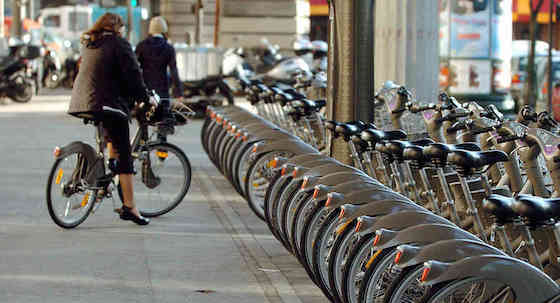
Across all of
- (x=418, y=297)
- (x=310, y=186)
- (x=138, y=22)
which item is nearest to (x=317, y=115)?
(x=310, y=186)

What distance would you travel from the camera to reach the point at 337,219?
6500 mm

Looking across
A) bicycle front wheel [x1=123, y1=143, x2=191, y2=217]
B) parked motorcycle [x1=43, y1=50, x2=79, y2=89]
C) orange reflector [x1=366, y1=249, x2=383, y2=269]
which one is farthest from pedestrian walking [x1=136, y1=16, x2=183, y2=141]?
parked motorcycle [x1=43, y1=50, x2=79, y2=89]

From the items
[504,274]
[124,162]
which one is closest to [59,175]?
[124,162]

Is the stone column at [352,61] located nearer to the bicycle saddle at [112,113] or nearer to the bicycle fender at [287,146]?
the bicycle fender at [287,146]

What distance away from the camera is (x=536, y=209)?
4426 millimetres

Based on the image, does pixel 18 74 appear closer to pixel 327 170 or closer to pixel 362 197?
pixel 327 170

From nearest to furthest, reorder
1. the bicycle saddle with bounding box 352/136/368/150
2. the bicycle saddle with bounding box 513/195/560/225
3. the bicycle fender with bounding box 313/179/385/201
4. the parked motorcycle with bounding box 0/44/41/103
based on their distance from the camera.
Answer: the bicycle saddle with bounding box 513/195/560/225 → the bicycle fender with bounding box 313/179/385/201 → the bicycle saddle with bounding box 352/136/368/150 → the parked motorcycle with bounding box 0/44/41/103

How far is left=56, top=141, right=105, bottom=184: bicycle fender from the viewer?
31.5 ft

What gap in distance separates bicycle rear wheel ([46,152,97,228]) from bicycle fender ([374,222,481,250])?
15.5 feet

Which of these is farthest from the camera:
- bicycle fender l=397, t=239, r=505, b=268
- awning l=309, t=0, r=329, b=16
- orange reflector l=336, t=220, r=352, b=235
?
awning l=309, t=0, r=329, b=16

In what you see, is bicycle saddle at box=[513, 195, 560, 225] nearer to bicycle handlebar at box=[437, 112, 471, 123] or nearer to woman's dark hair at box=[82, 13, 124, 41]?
bicycle handlebar at box=[437, 112, 471, 123]

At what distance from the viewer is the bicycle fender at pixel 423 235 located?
5066mm

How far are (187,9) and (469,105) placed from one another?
106ft

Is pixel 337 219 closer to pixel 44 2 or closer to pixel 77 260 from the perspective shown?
pixel 77 260
